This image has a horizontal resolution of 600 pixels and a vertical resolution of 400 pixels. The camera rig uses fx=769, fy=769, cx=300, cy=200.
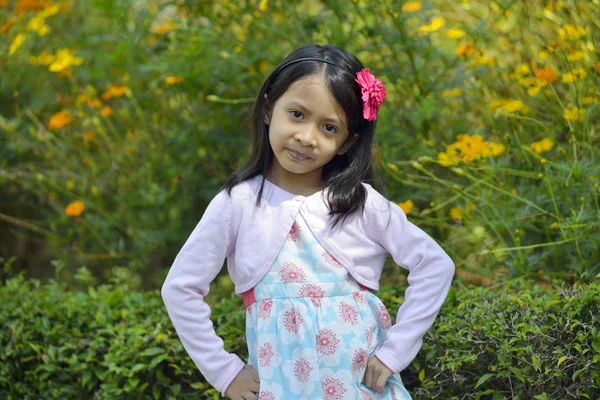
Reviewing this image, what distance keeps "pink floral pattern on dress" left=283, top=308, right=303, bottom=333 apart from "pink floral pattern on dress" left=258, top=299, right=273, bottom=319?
1.8 inches

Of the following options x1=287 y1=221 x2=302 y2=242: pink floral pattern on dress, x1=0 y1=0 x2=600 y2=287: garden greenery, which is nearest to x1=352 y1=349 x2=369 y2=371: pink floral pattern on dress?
x1=287 y1=221 x2=302 y2=242: pink floral pattern on dress

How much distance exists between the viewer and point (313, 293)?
74.2 inches

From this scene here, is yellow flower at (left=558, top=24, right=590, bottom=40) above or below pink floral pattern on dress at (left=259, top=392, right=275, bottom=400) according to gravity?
above

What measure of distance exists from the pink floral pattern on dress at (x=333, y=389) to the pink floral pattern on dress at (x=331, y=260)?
0.91 feet

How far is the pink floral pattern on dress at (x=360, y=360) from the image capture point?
1.87 meters

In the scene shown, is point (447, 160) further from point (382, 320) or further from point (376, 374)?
point (376, 374)

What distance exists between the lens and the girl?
1.86 metres

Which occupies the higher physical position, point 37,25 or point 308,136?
point 308,136

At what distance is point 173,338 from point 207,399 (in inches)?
8.7

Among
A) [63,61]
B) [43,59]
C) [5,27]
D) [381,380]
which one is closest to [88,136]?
[63,61]

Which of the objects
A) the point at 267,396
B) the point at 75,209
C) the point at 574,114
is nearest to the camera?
the point at 267,396

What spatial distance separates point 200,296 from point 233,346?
0.46 m

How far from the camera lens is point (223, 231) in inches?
76.0

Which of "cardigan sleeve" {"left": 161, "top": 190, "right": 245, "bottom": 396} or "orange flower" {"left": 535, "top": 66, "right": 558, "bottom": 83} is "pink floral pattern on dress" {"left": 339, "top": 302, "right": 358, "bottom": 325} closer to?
"cardigan sleeve" {"left": 161, "top": 190, "right": 245, "bottom": 396}
